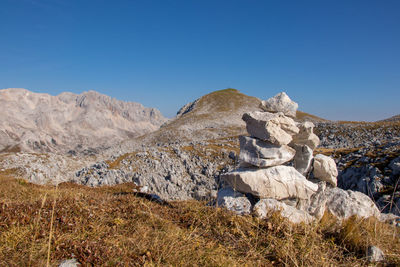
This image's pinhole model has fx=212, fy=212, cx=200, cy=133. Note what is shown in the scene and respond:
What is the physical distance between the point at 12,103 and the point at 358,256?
21944 centimetres

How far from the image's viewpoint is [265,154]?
27.1 feet

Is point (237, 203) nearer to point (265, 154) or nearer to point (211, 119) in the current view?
point (265, 154)

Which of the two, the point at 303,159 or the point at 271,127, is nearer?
the point at 271,127

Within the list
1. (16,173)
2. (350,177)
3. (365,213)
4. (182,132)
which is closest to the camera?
(365,213)

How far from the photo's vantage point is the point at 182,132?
5428 centimetres

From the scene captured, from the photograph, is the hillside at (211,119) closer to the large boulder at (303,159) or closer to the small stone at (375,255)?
the large boulder at (303,159)

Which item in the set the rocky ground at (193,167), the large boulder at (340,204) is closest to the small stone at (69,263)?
the large boulder at (340,204)

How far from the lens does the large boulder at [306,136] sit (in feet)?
31.2

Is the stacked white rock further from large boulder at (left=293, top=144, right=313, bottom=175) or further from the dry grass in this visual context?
the dry grass

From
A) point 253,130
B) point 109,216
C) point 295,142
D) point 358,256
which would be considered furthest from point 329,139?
point 109,216

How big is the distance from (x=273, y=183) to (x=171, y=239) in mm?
4761

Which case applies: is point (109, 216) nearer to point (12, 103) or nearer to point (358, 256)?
point (358, 256)

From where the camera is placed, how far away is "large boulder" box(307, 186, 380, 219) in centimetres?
826

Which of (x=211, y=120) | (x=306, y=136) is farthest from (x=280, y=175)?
(x=211, y=120)
